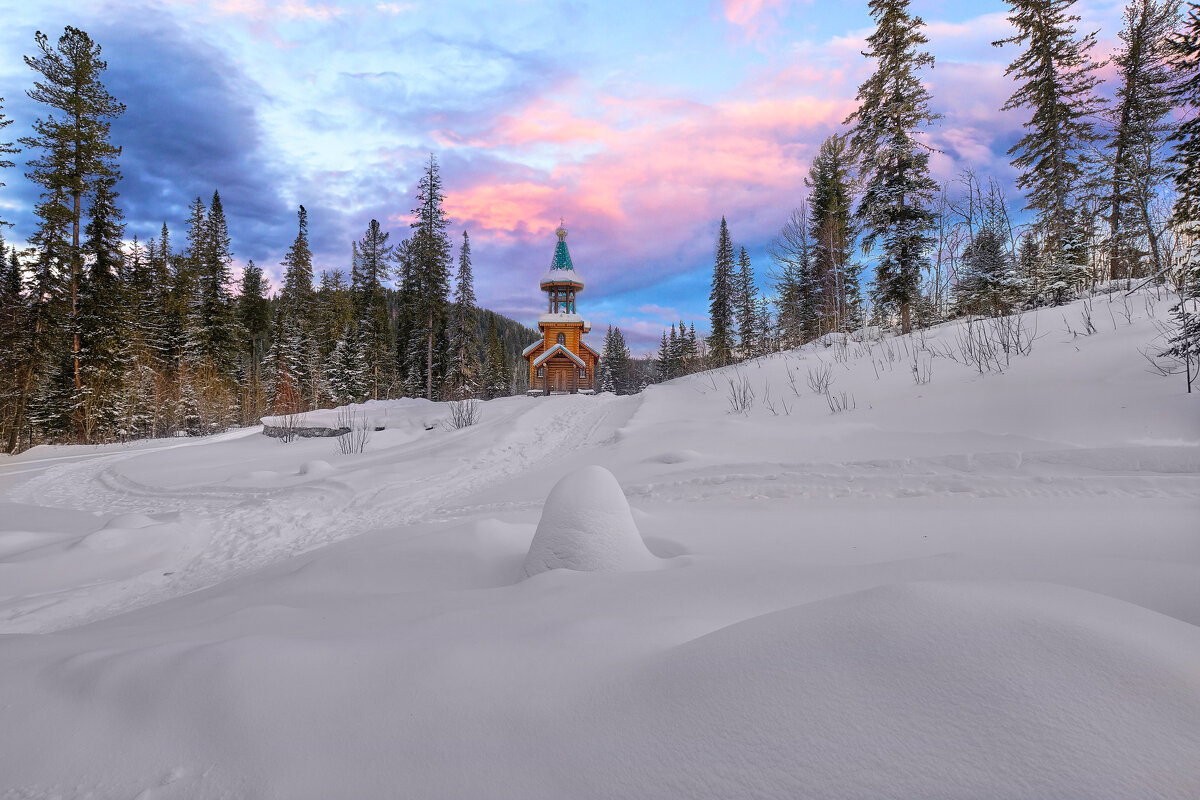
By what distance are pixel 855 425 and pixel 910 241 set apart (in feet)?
46.5

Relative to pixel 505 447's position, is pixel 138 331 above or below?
above

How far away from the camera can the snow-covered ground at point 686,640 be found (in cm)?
100

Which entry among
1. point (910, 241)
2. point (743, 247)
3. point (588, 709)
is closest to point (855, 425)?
point (588, 709)

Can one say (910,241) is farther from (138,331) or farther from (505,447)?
(138,331)

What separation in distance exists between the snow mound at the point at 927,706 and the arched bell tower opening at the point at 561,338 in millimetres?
28889

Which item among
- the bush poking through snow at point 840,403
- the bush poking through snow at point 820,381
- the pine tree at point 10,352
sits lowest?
the bush poking through snow at point 840,403

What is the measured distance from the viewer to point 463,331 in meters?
33.2

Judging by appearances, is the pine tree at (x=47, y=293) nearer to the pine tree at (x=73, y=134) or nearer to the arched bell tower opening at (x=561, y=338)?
the pine tree at (x=73, y=134)

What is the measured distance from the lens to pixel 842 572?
7.67 feet

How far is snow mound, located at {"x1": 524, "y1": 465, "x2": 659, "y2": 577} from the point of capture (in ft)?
9.18

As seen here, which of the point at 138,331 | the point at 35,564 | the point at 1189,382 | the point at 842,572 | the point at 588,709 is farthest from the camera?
the point at 138,331

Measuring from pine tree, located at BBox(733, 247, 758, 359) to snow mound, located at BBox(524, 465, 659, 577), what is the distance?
127 ft

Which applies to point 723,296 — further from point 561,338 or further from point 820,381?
point 820,381

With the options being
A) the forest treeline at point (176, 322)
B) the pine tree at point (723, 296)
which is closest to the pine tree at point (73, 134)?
the forest treeline at point (176, 322)
